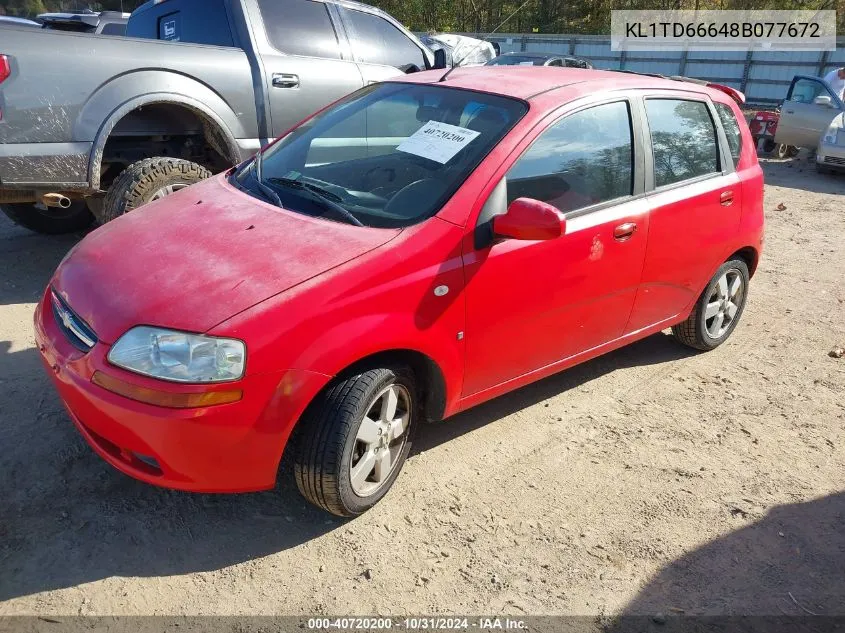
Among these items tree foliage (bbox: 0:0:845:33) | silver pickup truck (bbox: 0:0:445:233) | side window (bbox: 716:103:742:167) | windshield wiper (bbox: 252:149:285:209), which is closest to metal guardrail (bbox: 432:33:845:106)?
tree foliage (bbox: 0:0:845:33)

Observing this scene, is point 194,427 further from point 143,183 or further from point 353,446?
point 143,183

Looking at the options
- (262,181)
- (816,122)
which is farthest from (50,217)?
(816,122)

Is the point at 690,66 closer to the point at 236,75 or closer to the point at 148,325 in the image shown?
the point at 236,75

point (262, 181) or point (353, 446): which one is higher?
point (262, 181)

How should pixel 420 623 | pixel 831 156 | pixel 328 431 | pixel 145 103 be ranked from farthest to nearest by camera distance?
pixel 831 156 → pixel 145 103 → pixel 328 431 → pixel 420 623

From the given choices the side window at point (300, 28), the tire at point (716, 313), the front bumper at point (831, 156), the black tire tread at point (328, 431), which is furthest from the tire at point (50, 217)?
the front bumper at point (831, 156)

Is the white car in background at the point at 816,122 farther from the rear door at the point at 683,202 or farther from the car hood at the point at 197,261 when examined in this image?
the car hood at the point at 197,261

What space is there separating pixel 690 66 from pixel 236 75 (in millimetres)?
19392

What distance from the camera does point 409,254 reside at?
2.78 meters

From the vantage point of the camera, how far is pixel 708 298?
14.5 ft

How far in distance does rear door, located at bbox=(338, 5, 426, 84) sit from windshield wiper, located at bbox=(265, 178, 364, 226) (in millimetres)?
3108

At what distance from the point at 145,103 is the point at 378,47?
8.44 ft

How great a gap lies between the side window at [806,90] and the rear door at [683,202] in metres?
9.40

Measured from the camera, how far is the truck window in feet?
18.4
